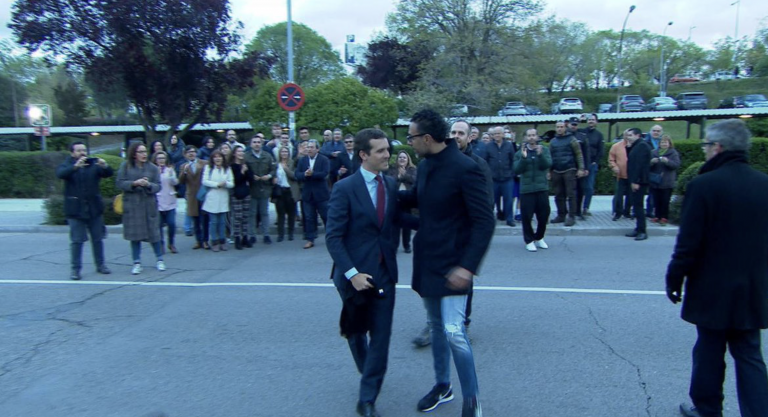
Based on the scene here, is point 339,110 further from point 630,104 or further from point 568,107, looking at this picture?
point 630,104

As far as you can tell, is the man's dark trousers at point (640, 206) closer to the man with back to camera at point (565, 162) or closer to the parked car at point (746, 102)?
the man with back to camera at point (565, 162)

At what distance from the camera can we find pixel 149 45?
1633 cm

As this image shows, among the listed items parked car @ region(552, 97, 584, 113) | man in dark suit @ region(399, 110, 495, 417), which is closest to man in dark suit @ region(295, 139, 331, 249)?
man in dark suit @ region(399, 110, 495, 417)

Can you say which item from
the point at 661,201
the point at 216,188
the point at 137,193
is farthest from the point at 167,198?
the point at 661,201

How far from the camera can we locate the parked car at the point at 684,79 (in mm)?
73800

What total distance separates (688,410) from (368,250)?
2290 millimetres

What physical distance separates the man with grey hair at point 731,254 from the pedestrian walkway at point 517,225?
7610 mm

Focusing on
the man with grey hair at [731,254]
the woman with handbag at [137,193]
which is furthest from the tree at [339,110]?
Result: the man with grey hair at [731,254]

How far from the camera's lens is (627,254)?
9.01 metres

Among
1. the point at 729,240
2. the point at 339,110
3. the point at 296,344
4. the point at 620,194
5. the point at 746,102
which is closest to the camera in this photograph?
the point at 729,240

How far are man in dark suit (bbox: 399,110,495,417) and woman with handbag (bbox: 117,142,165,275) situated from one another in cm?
560

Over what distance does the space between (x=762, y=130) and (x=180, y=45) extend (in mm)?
23093

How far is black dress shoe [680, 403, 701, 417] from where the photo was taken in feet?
12.1

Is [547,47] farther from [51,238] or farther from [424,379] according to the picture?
[424,379]
